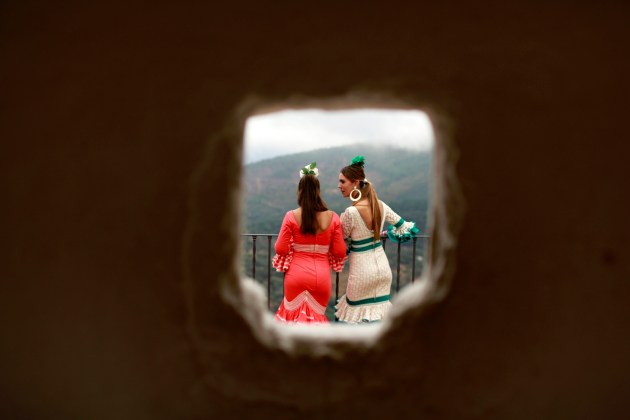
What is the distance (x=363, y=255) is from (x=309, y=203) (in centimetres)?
63

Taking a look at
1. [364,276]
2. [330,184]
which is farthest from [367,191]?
[330,184]

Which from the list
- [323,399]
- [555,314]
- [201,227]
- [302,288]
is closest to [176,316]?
[201,227]

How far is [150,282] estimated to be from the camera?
1.27 m

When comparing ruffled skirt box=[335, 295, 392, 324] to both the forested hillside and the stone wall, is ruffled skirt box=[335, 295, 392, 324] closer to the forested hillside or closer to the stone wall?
the stone wall

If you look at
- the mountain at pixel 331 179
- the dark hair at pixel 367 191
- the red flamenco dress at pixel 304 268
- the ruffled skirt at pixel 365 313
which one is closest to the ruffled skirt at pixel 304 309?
the red flamenco dress at pixel 304 268

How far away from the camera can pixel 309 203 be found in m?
3.23

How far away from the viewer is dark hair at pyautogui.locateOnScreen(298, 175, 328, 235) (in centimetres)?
321

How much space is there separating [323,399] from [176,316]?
0.51 meters

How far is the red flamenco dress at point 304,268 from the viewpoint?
3.23 meters

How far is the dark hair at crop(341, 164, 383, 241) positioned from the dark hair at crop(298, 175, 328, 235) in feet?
1.07

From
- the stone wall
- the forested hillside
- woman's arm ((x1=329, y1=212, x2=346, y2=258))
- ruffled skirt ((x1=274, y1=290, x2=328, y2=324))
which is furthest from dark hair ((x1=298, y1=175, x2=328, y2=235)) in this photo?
the forested hillside

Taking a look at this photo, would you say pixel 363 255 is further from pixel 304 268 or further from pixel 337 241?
pixel 304 268

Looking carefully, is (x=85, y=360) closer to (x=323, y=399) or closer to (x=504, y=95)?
(x=323, y=399)

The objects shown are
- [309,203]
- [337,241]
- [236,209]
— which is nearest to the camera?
Result: [236,209]
